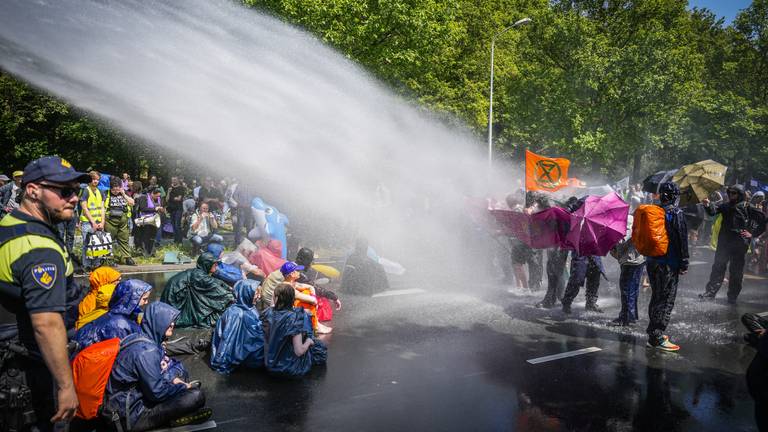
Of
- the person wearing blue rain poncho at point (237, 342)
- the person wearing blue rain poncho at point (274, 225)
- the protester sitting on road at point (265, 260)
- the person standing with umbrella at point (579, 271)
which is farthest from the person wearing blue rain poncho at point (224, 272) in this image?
the person standing with umbrella at point (579, 271)

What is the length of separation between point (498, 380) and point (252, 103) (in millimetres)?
8298

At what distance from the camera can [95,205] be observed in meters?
10.8

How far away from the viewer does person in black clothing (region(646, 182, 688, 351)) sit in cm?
663

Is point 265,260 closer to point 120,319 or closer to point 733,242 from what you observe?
point 120,319

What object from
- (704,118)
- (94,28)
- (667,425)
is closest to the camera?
(667,425)

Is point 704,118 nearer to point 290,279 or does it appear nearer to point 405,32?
point 405,32

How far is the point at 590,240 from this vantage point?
7973 mm

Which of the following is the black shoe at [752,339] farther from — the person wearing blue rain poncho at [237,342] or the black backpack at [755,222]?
the black backpack at [755,222]

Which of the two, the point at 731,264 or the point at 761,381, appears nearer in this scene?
the point at 761,381

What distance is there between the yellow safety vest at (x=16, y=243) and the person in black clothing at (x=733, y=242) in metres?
9.99

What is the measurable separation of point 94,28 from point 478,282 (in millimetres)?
8108

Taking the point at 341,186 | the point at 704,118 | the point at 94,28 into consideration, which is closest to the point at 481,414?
the point at 94,28

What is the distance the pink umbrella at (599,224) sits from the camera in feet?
25.6

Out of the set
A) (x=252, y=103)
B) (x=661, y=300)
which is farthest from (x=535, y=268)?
(x=252, y=103)
